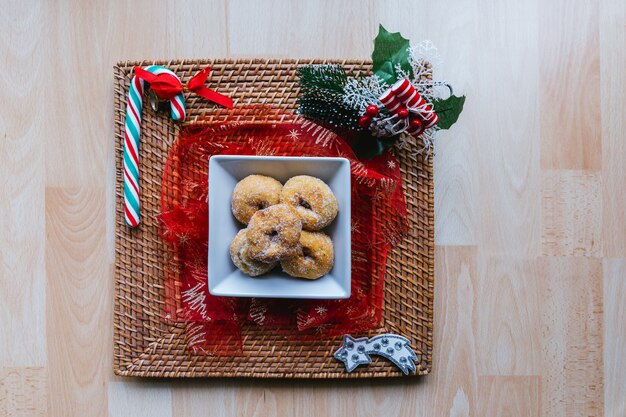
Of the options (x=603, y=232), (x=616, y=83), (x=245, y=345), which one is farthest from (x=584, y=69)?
(x=245, y=345)

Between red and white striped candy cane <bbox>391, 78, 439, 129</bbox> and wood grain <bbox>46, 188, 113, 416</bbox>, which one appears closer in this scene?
red and white striped candy cane <bbox>391, 78, 439, 129</bbox>

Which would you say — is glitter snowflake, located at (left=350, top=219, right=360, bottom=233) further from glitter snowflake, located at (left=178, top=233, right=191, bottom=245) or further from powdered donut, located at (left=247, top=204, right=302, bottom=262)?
glitter snowflake, located at (left=178, top=233, right=191, bottom=245)

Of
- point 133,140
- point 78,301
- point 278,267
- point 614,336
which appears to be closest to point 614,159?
point 614,336

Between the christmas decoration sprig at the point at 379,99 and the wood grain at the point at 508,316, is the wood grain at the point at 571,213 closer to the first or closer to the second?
the wood grain at the point at 508,316

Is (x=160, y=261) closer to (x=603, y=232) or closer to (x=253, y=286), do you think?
(x=253, y=286)

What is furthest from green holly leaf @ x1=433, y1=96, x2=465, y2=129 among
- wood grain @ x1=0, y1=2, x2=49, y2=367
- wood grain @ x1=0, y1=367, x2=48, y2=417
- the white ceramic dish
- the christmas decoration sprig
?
wood grain @ x1=0, y1=367, x2=48, y2=417

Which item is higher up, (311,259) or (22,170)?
(22,170)

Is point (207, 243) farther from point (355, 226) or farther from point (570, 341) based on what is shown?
point (570, 341)
